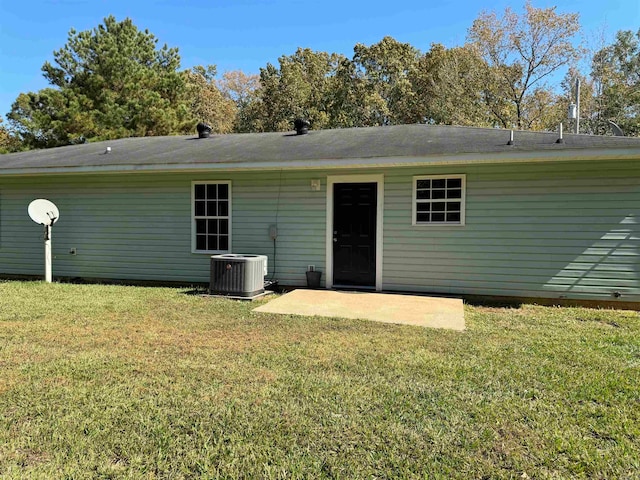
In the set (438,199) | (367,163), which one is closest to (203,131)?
(367,163)

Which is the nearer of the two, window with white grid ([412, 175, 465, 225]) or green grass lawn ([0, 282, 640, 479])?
green grass lawn ([0, 282, 640, 479])

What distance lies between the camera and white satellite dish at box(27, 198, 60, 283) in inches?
303

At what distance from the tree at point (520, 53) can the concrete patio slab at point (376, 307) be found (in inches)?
749

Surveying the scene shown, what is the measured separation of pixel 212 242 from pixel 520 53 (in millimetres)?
20901

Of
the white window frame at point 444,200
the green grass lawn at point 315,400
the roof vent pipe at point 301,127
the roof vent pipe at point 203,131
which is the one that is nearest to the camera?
Result: the green grass lawn at point 315,400

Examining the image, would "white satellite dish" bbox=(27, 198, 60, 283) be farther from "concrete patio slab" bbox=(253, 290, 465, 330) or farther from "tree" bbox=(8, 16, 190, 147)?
"tree" bbox=(8, 16, 190, 147)

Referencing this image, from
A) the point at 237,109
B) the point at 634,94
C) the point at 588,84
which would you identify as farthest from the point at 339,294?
the point at 237,109

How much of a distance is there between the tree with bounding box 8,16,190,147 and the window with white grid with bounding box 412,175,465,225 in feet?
54.0

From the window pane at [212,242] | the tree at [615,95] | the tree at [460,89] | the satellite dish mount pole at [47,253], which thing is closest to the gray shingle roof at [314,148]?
the satellite dish mount pole at [47,253]

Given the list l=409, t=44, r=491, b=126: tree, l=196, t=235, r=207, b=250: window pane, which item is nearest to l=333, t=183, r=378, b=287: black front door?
l=196, t=235, r=207, b=250: window pane

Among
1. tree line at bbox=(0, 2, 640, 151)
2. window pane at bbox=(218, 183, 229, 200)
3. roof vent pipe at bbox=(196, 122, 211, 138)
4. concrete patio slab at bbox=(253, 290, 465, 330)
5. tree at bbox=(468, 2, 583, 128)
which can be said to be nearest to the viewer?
concrete patio slab at bbox=(253, 290, 465, 330)

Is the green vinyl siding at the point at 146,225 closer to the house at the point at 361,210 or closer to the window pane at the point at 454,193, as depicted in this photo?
the house at the point at 361,210

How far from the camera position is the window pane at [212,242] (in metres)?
8.01

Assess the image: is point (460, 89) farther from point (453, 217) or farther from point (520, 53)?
point (453, 217)
